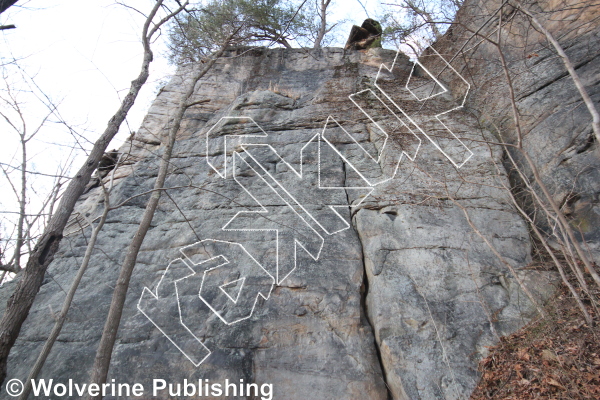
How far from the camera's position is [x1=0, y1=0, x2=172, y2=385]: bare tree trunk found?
3154mm

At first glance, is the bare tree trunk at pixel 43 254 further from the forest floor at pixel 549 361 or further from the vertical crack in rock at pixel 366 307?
the forest floor at pixel 549 361

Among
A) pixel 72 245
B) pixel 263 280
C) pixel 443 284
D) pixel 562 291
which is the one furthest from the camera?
pixel 72 245

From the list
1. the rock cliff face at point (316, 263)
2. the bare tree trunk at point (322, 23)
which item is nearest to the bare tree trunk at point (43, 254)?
the rock cliff face at point (316, 263)

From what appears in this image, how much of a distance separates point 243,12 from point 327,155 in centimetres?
570

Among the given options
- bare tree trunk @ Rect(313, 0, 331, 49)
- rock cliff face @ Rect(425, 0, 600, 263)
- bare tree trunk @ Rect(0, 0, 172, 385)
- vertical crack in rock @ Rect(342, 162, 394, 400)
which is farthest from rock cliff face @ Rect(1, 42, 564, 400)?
bare tree trunk @ Rect(313, 0, 331, 49)

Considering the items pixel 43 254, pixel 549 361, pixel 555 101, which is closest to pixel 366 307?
pixel 549 361

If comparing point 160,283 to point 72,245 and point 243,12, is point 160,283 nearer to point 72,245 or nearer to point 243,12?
point 72,245

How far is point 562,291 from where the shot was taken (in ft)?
12.4

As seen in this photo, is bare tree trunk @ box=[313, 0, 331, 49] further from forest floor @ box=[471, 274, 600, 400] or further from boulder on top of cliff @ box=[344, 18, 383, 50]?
forest floor @ box=[471, 274, 600, 400]

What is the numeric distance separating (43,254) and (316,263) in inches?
115

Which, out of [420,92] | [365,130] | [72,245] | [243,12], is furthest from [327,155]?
[243,12]

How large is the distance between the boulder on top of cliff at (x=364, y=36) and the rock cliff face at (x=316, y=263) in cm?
284

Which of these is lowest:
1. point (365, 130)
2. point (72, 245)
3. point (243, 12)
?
point (72, 245)

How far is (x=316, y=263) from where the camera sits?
444cm
